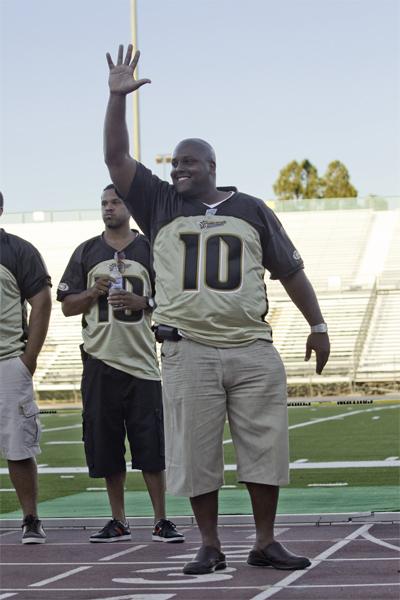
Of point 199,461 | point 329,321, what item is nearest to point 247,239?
point 199,461

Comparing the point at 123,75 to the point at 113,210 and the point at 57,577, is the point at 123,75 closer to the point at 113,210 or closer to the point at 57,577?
the point at 113,210

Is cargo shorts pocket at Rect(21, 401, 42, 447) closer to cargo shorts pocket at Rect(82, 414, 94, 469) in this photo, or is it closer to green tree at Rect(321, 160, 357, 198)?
cargo shorts pocket at Rect(82, 414, 94, 469)

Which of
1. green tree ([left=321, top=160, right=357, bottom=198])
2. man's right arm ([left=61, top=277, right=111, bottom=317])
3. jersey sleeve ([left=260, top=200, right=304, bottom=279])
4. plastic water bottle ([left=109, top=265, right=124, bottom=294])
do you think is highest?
green tree ([left=321, top=160, right=357, bottom=198])

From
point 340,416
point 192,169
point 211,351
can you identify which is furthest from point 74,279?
point 340,416

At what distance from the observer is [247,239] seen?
16.5 ft

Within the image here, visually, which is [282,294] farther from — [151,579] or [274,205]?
[151,579]

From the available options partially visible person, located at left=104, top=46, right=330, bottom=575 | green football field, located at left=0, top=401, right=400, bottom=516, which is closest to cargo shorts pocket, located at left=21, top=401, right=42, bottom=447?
partially visible person, located at left=104, top=46, right=330, bottom=575

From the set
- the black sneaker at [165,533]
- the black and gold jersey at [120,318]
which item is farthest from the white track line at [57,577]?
the black and gold jersey at [120,318]

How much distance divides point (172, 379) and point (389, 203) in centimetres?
3679

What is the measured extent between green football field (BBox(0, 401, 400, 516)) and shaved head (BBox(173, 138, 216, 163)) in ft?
10.2

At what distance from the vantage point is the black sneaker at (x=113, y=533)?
6117 millimetres

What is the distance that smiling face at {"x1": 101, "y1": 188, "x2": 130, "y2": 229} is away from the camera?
21.4 feet

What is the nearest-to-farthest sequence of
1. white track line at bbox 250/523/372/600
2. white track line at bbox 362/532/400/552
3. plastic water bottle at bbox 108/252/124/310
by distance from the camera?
white track line at bbox 250/523/372/600 < white track line at bbox 362/532/400/552 < plastic water bottle at bbox 108/252/124/310

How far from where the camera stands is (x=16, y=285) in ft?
21.1
